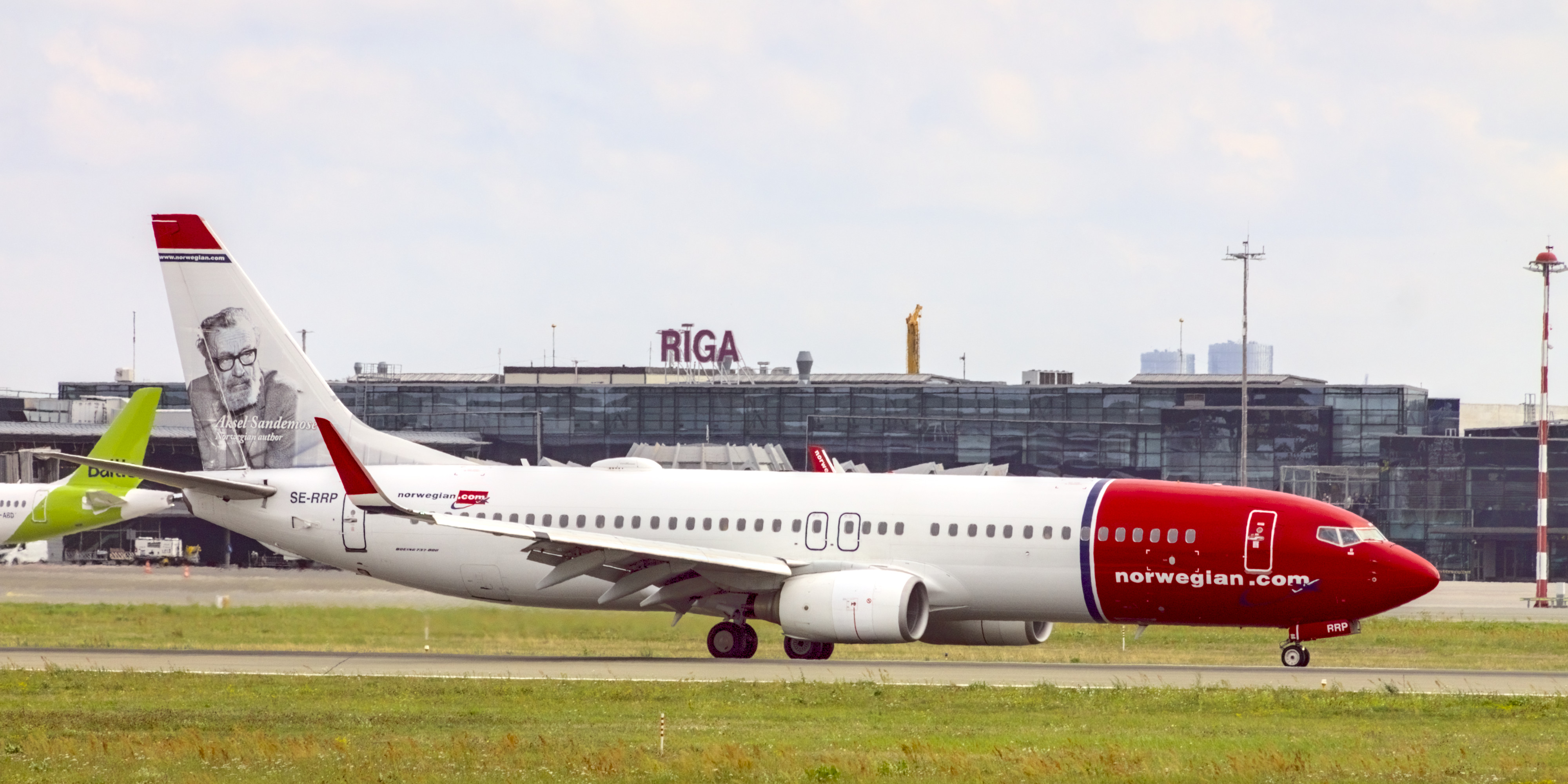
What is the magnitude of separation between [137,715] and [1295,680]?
20067 millimetres

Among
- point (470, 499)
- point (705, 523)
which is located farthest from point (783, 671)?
point (470, 499)

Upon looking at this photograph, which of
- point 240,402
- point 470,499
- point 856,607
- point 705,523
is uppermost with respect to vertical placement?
point 240,402

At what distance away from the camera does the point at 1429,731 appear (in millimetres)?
24969

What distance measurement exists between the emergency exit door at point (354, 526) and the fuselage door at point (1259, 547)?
19127 millimetres

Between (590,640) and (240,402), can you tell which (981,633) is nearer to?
(590,640)

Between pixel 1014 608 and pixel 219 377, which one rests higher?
pixel 219 377

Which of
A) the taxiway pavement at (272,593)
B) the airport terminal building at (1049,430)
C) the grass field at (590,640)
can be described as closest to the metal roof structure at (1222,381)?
the airport terminal building at (1049,430)

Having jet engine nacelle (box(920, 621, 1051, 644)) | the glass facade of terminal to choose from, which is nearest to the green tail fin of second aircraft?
jet engine nacelle (box(920, 621, 1051, 644))

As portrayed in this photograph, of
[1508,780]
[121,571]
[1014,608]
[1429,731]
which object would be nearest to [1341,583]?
[1014,608]

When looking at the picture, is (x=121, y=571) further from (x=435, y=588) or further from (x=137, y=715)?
(x=137, y=715)

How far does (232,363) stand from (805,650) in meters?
15.5

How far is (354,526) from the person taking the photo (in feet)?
132

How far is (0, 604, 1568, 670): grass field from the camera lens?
130 ft

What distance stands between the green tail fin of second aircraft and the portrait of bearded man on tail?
798 inches
